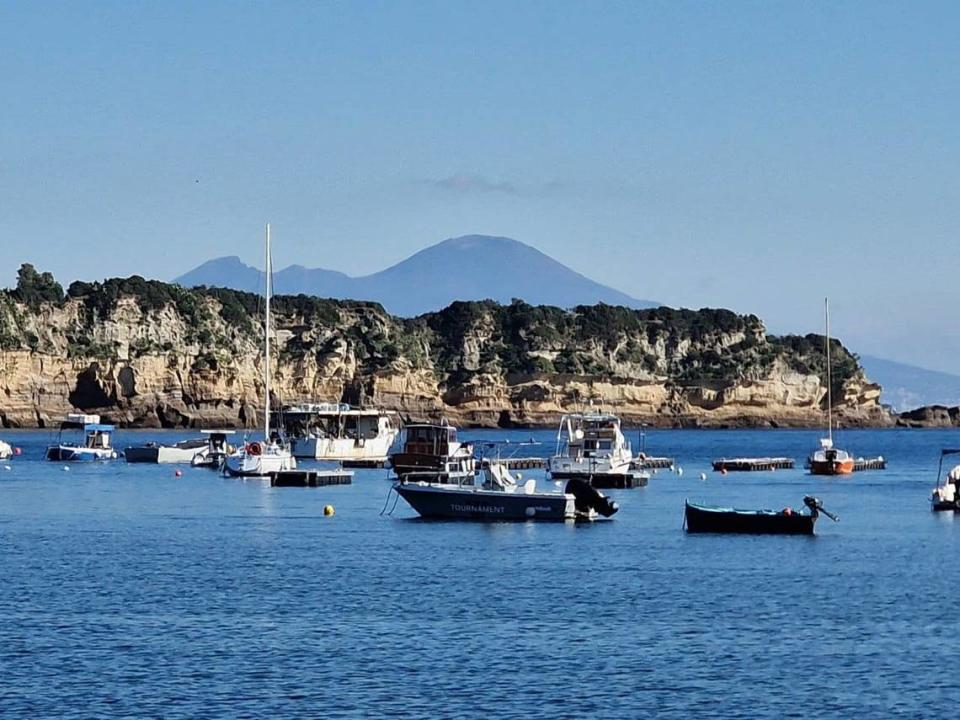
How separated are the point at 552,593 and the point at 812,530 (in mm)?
18653

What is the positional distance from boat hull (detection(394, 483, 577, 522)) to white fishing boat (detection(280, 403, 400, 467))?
164 feet

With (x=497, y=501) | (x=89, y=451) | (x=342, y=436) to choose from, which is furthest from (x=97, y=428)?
(x=497, y=501)

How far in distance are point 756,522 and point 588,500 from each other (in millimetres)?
7417

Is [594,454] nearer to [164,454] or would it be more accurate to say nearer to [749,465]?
[749,465]

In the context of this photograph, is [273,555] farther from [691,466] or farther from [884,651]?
[691,466]

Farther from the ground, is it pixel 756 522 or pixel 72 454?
pixel 72 454

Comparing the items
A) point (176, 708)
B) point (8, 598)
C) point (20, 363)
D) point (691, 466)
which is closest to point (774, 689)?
point (176, 708)

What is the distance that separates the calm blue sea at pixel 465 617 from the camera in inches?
1154

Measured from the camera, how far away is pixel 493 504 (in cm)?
6062

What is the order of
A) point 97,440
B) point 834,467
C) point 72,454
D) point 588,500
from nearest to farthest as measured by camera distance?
point 588,500 → point 834,467 → point 72,454 → point 97,440

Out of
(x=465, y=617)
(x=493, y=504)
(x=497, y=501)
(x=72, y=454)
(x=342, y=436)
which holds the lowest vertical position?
(x=465, y=617)

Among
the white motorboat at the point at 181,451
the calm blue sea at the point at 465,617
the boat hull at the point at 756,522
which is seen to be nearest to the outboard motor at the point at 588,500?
the calm blue sea at the point at 465,617

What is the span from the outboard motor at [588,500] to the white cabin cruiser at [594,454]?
24.1 metres

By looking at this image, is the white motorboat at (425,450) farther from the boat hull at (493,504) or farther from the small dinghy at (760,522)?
the small dinghy at (760,522)
